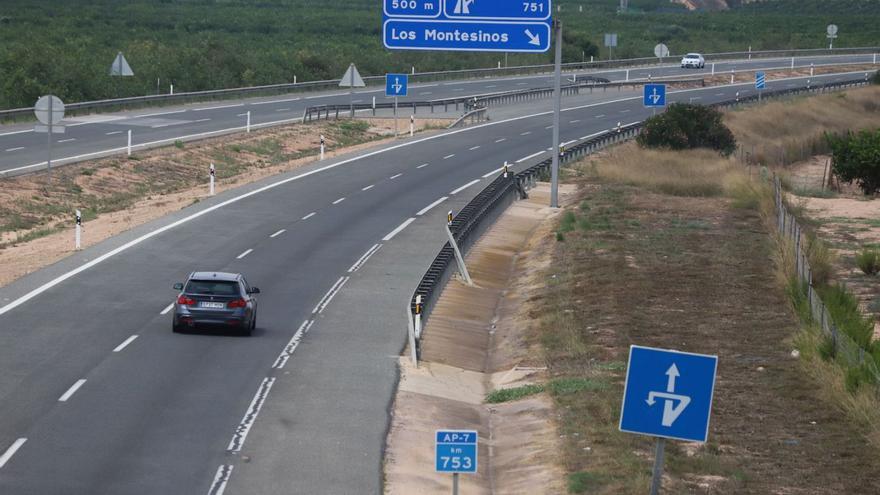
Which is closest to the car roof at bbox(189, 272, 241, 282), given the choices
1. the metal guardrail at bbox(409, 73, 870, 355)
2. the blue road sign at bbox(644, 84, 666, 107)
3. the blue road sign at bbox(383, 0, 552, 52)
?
the metal guardrail at bbox(409, 73, 870, 355)

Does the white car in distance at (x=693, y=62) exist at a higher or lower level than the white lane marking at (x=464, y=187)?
higher

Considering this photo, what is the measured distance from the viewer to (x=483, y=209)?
40500 mm

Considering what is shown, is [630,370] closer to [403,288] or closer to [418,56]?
[403,288]

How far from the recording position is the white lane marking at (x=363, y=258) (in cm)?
3359

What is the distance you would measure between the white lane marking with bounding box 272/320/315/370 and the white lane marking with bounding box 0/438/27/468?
5854 mm

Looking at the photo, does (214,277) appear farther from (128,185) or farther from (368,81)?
(368,81)

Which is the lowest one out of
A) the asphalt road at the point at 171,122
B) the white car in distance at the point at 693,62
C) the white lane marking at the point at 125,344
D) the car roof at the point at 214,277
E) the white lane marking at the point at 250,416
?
the white lane marking at the point at 250,416

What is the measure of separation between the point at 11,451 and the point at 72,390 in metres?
3.44

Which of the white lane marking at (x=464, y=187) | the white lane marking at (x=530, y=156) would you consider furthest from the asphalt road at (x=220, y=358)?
the white lane marking at (x=530, y=156)

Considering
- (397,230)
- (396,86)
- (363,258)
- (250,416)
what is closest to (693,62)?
(396,86)

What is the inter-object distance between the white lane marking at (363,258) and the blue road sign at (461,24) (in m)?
5.28

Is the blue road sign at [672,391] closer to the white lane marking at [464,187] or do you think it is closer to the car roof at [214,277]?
the car roof at [214,277]

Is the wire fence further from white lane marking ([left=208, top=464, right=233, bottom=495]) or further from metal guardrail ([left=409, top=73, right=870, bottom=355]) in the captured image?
white lane marking ([left=208, top=464, right=233, bottom=495])

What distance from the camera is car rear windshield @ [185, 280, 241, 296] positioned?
25641 mm
